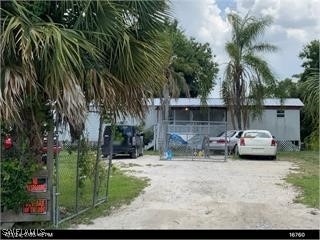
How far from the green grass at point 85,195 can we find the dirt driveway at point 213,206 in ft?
0.89

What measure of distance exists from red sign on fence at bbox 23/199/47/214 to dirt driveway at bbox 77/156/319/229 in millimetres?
666

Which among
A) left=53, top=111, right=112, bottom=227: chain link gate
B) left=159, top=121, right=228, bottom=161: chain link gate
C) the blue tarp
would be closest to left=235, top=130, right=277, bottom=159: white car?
left=159, top=121, right=228, bottom=161: chain link gate

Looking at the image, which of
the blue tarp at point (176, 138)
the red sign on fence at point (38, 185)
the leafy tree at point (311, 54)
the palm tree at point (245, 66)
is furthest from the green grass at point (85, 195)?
the leafy tree at point (311, 54)

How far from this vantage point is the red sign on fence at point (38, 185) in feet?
25.6

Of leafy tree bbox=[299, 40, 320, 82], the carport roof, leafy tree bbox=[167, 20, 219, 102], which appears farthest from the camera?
leafy tree bbox=[299, 40, 320, 82]

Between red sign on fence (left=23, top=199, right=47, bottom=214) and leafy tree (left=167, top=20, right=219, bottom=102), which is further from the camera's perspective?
leafy tree (left=167, top=20, right=219, bottom=102)

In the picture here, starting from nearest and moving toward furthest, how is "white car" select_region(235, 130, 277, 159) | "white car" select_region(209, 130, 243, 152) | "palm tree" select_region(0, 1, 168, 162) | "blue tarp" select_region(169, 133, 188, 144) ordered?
"palm tree" select_region(0, 1, 168, 162) → "white car" select_region(235, 130, 277, 159) → "blue tarp" select_region(169, 133, 188, 144) → "white car" select_region(209, 130, 243, 152)

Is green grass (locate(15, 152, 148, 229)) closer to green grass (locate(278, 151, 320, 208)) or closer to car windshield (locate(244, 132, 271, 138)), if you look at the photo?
green grass (locate(278, 151, 320, 208))

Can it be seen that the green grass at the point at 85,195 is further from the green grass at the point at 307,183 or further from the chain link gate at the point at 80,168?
the green grass at the point at 307,183

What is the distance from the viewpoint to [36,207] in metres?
7.81

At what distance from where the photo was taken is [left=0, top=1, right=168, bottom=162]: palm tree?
23.3 ft

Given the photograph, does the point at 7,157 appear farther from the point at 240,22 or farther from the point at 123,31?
the point at 240,22

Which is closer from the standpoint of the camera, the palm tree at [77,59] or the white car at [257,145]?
the palm tree at [77,59]

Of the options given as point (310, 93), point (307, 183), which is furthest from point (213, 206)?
point (310, 93)
